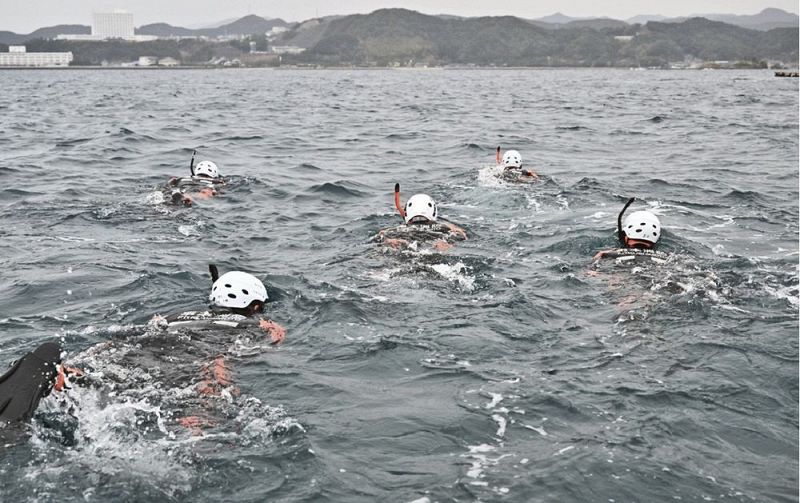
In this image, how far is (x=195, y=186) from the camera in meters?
23.2

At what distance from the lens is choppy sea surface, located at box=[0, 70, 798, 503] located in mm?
8078

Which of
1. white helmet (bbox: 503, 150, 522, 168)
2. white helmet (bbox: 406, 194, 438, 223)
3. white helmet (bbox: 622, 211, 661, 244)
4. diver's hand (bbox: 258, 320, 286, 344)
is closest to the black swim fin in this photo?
diver's hand (bbox: 258, 320, 286, 344)

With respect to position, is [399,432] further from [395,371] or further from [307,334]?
[307,334]

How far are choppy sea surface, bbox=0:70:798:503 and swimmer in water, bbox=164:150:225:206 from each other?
0.62 m

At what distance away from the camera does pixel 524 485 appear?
26.0 ft

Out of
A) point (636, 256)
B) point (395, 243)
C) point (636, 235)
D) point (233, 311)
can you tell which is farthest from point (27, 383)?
point (636, 235)

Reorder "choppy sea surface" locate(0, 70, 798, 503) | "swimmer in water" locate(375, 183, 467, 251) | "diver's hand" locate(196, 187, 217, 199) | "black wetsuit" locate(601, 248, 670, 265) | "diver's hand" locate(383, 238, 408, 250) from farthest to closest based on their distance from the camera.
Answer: "diver's hand" locate(196, 187, 217, 199) < "swimmer in water" locate(375, 183, 467, 251) < "diver's hand" locate(383, 238, 408, 250) < "black wetsuit" locate(601, 248, 670, 265) < "choppy sea surface" locate(0, 70, 798, 503)

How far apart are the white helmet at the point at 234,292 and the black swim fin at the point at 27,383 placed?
316cm

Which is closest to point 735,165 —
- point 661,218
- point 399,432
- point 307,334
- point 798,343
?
point 661,218

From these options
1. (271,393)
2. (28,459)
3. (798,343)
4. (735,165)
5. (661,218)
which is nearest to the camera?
(28,459)

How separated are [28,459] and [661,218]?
17.3m

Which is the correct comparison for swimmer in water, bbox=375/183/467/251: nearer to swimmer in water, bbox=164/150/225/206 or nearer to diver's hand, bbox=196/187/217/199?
swimmer in water, bbox=164/150/225/206

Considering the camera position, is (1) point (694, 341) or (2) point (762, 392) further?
(1) point (694, 341)

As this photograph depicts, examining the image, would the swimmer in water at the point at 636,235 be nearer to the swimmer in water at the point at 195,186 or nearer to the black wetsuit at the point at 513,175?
the black wetsuit at the point at 513,175
